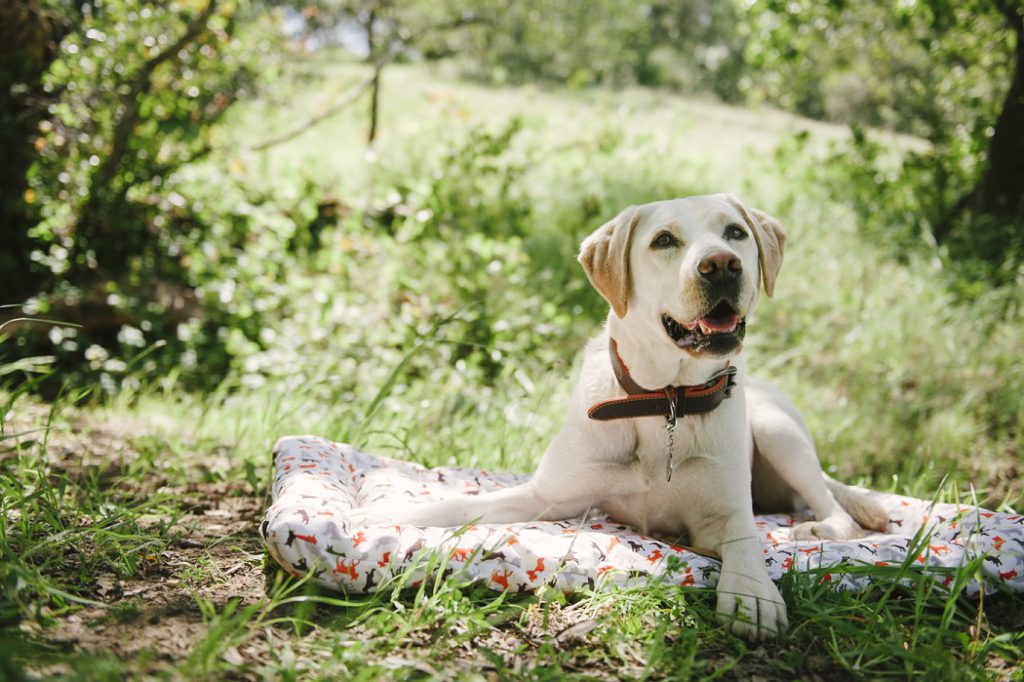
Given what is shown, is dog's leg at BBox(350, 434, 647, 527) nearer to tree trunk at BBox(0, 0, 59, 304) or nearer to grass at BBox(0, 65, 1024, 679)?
grass at BBox(0, 65, 1024, 679)

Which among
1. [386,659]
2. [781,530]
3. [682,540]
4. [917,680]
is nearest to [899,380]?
[781,530]

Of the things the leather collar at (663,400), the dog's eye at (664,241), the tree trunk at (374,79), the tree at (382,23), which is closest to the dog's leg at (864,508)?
the leather collar at (663,400)

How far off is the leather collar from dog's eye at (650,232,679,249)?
438 mm

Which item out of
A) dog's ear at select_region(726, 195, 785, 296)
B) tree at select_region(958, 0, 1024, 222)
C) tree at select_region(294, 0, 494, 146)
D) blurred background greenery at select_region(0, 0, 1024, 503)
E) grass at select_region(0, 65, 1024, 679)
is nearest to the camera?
grass at select_region(0, 65, 1024, 679)

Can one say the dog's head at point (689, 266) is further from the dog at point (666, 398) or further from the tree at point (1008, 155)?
the tree at point (1008, 155)

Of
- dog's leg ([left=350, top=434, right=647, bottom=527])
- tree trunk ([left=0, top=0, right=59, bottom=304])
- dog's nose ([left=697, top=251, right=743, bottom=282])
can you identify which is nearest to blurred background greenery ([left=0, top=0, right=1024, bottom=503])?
tree trunk ([left=0, top=0, right=59, bottom=304])

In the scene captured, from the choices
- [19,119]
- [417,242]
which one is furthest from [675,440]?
[19,119]

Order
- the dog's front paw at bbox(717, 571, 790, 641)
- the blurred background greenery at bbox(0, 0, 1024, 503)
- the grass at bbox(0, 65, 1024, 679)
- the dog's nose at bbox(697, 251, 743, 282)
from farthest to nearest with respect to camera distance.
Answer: the blurred background greenery at bbox(0, 0, 1024, 503), the dog's nose at bbox(697, 251, 743, 282), the dog's front paw at bbox(717, 571, 790, 641), the grass at bbox(0, 65, 1024, 679)

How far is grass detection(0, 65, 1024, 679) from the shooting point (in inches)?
73.3

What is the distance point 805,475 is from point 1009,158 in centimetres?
550

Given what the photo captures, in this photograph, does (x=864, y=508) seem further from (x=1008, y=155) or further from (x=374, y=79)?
(x=374, y=79)

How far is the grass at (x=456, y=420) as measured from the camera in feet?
6.11

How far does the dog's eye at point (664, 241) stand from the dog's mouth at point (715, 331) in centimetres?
31

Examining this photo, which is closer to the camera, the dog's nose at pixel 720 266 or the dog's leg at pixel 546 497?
the dog's nose at pixel 720 266
